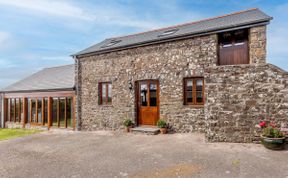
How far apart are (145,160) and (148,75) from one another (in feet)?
16.2

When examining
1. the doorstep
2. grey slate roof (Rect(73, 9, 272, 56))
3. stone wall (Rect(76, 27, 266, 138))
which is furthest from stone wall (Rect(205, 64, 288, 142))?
the doorstep

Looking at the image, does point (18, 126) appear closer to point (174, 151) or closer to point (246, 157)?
point (174, 151)

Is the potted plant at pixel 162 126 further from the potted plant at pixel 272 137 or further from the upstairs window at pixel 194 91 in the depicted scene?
the potted plant at pixel 272 137

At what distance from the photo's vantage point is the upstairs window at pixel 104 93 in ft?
34.5

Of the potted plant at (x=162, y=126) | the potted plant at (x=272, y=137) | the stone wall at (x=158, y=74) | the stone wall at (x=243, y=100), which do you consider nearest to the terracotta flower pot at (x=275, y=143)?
the potted plant at (x=272, y=137)

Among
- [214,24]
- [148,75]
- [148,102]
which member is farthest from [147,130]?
[214,24]

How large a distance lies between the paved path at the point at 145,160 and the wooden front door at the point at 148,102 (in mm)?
2149

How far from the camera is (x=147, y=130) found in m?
8.66

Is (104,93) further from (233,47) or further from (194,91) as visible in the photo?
(233,47)

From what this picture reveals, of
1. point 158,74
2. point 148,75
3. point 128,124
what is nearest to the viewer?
point 158,74

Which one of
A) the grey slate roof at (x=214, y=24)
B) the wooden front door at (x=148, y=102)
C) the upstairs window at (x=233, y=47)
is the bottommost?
the wooden front door at (x=148, y=102)

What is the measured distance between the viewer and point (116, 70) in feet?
33.3

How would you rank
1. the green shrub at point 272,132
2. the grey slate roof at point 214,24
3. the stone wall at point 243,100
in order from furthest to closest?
the grey slate roof at point 214,24 → the stone wall at point 243,100 → the green shrub at point 272,132

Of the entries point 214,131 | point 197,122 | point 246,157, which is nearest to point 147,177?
point 246,157
